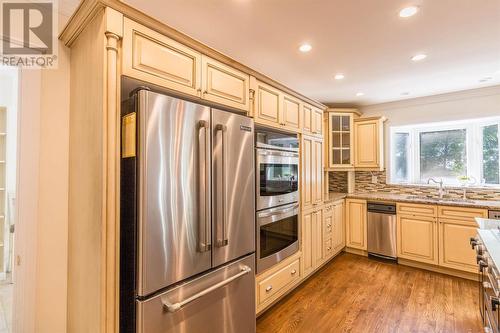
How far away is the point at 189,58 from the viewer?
162 centimetres

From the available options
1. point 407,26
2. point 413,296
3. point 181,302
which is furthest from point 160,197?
point 413,296

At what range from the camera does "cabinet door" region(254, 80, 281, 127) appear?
2252 millimetres

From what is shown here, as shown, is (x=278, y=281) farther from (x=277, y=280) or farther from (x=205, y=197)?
(x=205, y=197)

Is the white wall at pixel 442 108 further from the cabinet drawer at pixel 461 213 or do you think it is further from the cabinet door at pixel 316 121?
the cabinet door at pixel 316 121

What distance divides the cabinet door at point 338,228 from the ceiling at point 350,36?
1.85 meters

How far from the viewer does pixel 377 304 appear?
2.54m

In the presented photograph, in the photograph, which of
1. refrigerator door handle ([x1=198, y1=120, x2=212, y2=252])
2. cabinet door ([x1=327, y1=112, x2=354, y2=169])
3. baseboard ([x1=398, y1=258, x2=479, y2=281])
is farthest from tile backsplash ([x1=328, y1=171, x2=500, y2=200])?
refrigerator door handle ([x1=198, y1=120, x2=212, y2=252])

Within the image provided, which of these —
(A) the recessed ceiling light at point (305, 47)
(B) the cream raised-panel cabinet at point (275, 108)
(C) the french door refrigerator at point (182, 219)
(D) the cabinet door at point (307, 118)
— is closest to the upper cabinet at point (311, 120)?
(D) the cabinet door at point (307, 118)

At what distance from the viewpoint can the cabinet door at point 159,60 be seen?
1330 mm

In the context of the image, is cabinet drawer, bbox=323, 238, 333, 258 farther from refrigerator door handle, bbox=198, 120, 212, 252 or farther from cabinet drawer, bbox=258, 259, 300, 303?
refrigerator door handle, bbox=198, 120, 212, 252

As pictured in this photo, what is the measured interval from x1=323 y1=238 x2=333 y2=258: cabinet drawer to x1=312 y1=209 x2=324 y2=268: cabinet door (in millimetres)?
119

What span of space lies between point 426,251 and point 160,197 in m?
3.64

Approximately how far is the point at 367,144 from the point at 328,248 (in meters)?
1.89

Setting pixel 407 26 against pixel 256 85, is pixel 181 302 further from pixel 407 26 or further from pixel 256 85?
pixel 407 26
